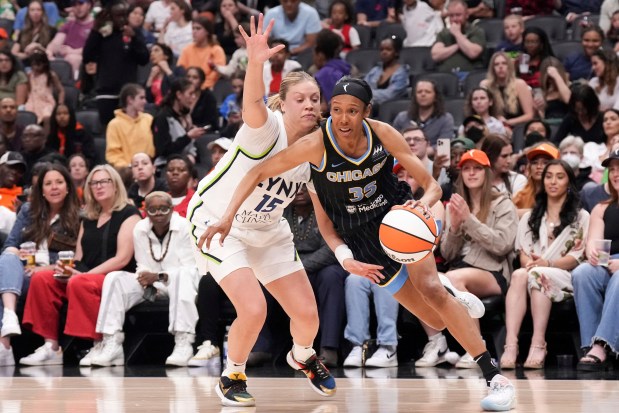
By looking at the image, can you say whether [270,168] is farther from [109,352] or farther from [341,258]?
[109,352]

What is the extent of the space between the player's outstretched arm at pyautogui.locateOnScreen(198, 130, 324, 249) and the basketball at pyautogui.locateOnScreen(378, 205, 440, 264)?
1.69 feet

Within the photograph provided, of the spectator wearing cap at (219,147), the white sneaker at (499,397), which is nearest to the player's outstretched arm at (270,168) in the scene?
the white sneaker at (499,397)

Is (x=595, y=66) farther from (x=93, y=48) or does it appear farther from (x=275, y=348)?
(x=93, y=48)

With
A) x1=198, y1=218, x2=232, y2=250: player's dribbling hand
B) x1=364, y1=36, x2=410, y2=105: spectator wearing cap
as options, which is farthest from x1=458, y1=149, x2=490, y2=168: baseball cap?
x1=198, y1=218, x2=232, y2=250: player's dribbling hand

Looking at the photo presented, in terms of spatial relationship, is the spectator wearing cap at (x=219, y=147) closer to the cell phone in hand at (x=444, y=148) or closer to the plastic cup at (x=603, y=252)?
the cell phone in hand at (x=444, y=148)

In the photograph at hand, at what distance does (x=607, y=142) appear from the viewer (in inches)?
377

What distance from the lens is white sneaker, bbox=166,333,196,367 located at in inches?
332

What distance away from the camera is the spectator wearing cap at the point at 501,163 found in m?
9.03

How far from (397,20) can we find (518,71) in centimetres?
244

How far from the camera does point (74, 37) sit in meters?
14.1

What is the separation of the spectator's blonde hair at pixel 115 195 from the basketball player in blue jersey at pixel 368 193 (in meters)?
3.68

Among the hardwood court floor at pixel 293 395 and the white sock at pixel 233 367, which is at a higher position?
the white sock at pixel 233 367

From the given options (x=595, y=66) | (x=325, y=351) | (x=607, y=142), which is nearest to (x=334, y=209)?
(x=325, y=351)

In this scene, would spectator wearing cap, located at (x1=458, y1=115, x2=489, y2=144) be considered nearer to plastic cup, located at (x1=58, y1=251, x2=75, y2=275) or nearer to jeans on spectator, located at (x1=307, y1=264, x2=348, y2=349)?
jeans on spectator, located at (x1=307, y1=264, x2=348, y2=349)
